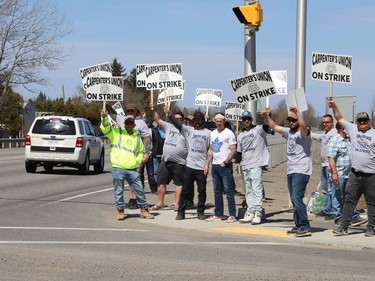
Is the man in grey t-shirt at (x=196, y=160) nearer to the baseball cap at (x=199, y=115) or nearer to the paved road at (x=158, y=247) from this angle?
the baseball cap at (x=199, y=115)

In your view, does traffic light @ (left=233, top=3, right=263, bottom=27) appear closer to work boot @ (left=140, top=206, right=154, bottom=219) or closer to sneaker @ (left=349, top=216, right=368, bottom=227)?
work boot @ (left=140, top=206, right=154, bottom=219)

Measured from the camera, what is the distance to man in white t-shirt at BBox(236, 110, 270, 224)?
12.8 metres

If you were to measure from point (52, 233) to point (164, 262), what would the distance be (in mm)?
3018

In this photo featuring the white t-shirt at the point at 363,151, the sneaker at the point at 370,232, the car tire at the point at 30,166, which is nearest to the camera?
the white t-shirt at the point at 363,151

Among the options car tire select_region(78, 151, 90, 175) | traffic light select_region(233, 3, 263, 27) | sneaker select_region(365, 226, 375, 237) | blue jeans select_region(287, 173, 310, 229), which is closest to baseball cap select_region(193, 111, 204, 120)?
traffic light select_region(233, 3, 263, 27)

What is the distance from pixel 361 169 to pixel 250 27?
4158mm

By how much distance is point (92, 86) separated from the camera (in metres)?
16.3

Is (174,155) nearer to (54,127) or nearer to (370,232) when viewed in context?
(370,232)

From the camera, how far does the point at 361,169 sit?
11297 millimetres

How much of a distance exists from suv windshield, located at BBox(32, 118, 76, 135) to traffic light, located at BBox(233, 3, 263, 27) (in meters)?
11.3

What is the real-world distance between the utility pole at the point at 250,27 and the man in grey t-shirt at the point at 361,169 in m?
3.16

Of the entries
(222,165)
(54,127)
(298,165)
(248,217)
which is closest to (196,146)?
(222,165)

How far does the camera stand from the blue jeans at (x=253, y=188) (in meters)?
12.8

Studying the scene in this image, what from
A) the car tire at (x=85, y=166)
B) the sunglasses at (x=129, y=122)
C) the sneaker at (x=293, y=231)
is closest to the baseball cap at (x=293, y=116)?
the sneaker at (x=293, y=231)
